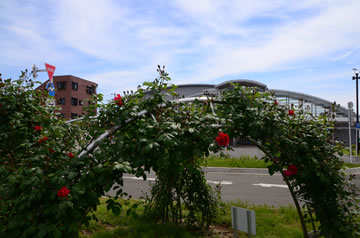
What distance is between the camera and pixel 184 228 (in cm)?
494

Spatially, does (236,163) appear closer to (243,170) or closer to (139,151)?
(243,170)

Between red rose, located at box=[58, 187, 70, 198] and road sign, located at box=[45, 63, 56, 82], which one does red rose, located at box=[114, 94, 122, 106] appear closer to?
red rose, located at box=[58, 187, 70, 198]

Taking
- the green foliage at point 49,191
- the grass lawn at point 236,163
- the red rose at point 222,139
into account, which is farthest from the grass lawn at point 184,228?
the grass lawn at point 236,163

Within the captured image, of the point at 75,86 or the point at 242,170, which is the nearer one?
the point at 242,170

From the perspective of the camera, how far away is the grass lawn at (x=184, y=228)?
464cm

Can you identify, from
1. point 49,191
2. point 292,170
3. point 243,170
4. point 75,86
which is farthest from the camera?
point 75,86

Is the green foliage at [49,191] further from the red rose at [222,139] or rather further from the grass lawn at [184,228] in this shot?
the grass lawn at [184,228]

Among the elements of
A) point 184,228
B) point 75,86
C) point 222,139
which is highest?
point 75,86

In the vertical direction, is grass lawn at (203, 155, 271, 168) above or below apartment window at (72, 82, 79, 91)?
below

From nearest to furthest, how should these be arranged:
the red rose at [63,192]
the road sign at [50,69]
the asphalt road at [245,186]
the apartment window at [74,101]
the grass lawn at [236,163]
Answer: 1. the red rose at [63,192]
2. the asphalt road at [245,186]
3. the road sign at [50,69]
4. the grass lawn at [236,163]
5. the apartment window at [74,101]

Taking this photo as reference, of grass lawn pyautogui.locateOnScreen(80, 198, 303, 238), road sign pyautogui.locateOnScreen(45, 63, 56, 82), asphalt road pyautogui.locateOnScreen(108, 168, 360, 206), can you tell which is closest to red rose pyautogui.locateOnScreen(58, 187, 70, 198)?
grass lawn pyautogui.locateOnScreen(80, 198, 303, 238)

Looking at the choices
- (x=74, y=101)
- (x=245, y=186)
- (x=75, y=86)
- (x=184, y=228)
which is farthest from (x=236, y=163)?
(x=75, y=86)

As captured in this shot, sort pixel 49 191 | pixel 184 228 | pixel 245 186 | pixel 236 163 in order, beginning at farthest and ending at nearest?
pixel 236 163
pixel 245 186
pixel 184 228
pixel 49 191

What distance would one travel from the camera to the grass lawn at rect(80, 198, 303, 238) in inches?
183
